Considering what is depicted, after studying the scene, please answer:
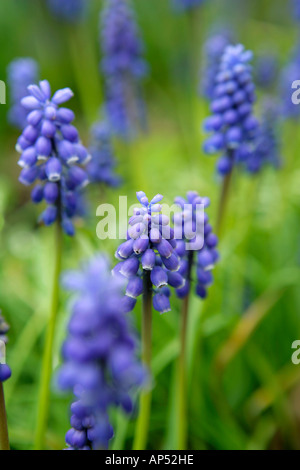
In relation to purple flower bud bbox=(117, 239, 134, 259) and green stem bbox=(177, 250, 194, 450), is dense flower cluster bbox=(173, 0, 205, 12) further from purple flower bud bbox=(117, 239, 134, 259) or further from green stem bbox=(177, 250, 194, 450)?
purple flower bud bbox=(117, 239, 134, 259)

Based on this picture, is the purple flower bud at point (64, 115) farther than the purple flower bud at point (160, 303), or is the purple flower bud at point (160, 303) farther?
the purple flower bud at point (64, 115)

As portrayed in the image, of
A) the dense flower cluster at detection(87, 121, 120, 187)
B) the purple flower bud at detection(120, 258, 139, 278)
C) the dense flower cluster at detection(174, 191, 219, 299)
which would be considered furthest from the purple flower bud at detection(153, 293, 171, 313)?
the dense flower cluster at detection(87, 121, 120, 187)

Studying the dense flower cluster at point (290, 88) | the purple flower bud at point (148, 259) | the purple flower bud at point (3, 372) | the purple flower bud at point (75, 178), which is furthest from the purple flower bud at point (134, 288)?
the dense flower cluster at point (290, 88)

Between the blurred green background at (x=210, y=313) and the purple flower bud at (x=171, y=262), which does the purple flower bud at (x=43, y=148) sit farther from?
the blurred green background at (x=210, y=313)

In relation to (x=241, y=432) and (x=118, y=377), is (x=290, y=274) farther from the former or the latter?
A: (x=118, y=377)
